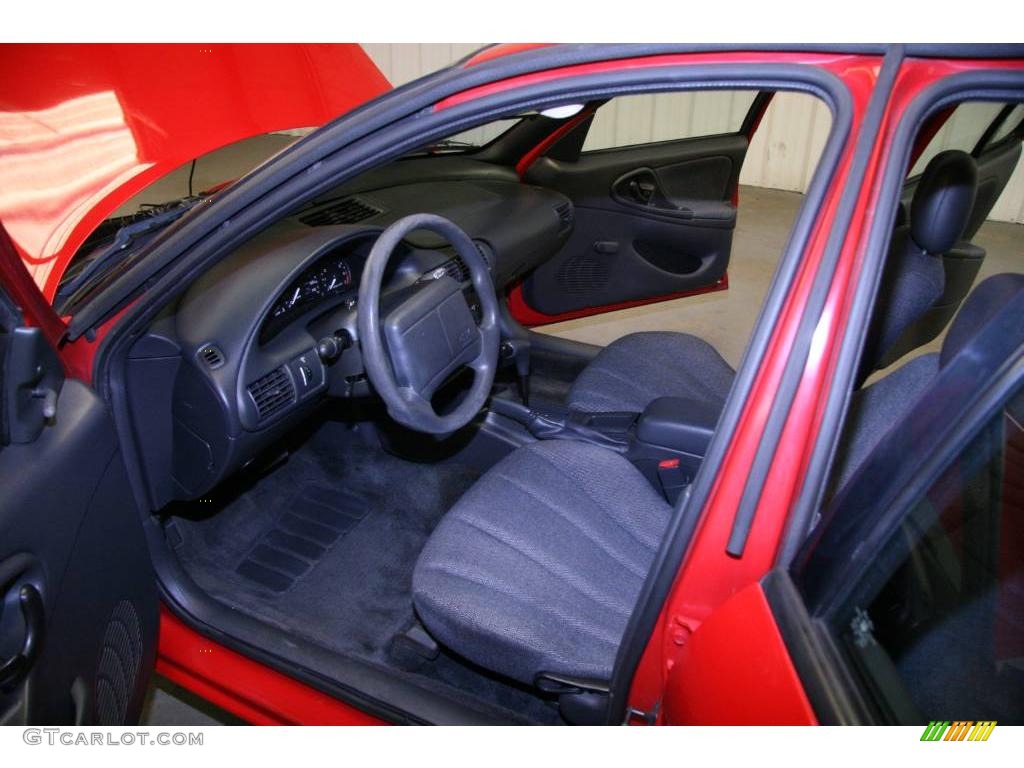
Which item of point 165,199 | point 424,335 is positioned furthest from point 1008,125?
point 165,199

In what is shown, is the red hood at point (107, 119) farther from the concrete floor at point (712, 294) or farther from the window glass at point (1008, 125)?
the window glass at point (1008, 125)

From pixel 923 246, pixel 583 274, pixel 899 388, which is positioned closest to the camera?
pixel 899 388

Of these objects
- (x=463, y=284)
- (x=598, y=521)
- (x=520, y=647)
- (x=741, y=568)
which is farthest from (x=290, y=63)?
(x=741, y=568)

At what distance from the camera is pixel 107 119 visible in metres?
1.57

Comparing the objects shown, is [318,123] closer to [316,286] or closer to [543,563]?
[316,286]

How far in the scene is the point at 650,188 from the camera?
286cm

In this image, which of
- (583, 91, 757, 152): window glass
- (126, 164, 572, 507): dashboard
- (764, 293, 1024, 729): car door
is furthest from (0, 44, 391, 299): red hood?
(764, 293, 1024, 729): car door

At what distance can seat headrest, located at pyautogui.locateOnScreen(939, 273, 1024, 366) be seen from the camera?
1.11 m

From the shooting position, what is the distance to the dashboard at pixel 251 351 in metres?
1.51

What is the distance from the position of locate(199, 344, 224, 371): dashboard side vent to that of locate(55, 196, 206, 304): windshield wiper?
0.74 ft

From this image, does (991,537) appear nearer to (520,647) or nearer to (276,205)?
(520,647)

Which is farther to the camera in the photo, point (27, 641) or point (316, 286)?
point (316, 286)

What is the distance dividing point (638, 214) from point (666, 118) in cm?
199

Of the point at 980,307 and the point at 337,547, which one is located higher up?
the point at 980,307
